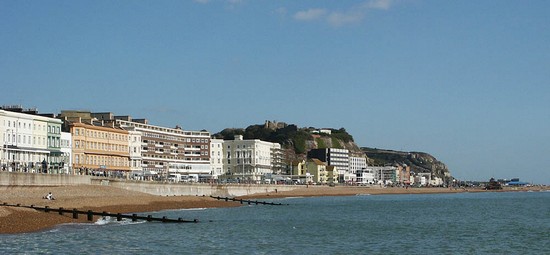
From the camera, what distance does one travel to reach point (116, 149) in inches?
4670

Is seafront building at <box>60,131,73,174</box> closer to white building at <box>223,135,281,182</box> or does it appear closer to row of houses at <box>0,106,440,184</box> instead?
row of houses at <box>0,106,440,184</box>

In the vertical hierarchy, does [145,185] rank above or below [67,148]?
below

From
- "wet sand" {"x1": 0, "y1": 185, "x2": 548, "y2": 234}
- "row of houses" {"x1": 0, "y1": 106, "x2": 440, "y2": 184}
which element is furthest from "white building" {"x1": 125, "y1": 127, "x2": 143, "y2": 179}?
"wet sand" {"x1": 0, "y1": 185, "x2": 548, "y2": 234}

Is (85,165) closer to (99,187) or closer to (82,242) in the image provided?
(99,187)

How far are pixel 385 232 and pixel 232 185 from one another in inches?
2920

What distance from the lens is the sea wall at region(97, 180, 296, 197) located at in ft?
289

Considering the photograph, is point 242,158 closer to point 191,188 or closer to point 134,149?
point 134,149

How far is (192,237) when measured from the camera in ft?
140

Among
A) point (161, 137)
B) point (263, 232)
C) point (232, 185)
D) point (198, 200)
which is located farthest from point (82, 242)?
point (161, 137)

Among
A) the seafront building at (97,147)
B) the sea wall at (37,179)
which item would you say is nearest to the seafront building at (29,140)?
the seafront building at (97,147)

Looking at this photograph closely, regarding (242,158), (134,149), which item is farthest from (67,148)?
(242,158)

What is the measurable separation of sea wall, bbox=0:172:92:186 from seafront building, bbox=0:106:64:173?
8948 millimetres

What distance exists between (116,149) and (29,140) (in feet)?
89.0

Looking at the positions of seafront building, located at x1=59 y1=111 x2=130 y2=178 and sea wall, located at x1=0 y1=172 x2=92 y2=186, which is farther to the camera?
seafront building, located at x1=59 y1=111 x2=130 y2=178
